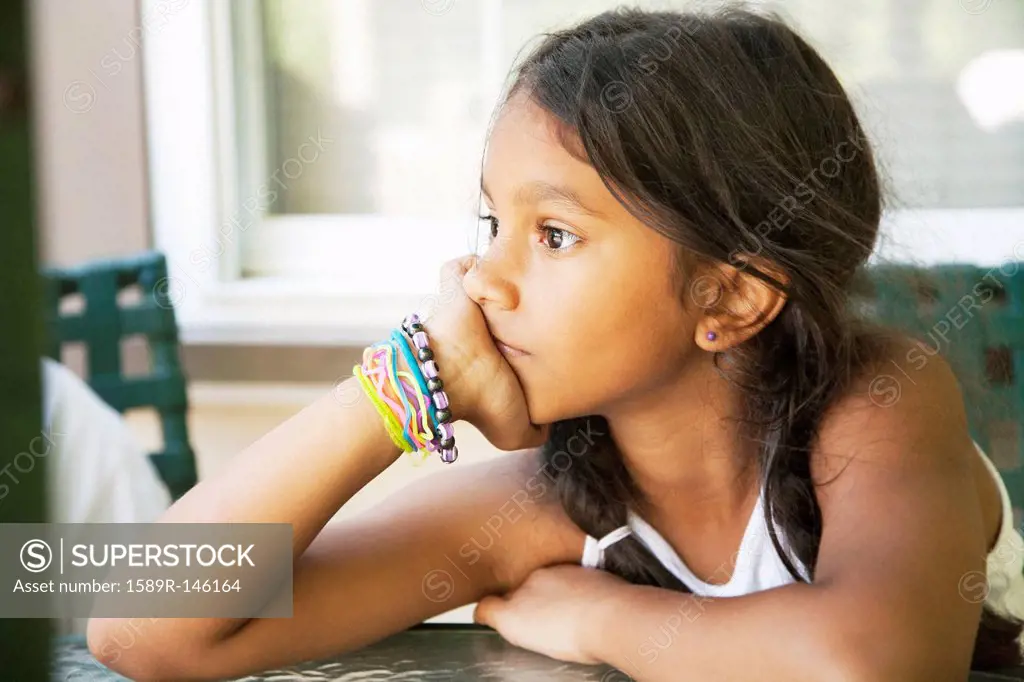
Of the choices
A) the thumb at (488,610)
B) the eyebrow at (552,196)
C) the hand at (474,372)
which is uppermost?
the eyebrow at (552,196)

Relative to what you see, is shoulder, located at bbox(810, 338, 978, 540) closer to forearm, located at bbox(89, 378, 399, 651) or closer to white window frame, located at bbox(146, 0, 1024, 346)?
forearm, located at bbox(89, 378, 399, 651)

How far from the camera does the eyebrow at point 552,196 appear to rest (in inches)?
37.0

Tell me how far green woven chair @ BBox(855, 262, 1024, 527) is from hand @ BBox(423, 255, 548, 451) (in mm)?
776

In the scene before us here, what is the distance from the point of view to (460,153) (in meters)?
2.59

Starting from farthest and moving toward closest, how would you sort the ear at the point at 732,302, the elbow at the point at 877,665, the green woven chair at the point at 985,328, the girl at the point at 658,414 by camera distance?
the green woven chair at the point at 985,328 → the ear at the point at 732,302 → the girl at the point at 658,414 → the elbow at the point at 877,665

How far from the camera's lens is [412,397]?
95 cm

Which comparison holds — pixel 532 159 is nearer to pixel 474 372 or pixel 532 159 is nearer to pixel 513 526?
pixel 474 372

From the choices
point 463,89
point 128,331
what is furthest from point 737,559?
point 463,89

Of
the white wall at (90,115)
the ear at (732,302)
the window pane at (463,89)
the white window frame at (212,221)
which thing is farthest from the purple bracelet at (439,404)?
the white wall at (90,115)

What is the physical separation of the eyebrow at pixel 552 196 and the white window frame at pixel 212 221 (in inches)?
59.7

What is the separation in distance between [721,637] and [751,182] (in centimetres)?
41

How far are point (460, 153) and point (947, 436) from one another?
1.76m

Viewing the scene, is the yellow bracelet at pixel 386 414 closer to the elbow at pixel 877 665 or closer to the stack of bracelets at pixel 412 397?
the stack of bracelets at pixel 412 397

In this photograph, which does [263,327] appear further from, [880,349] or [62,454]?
[880,349]
